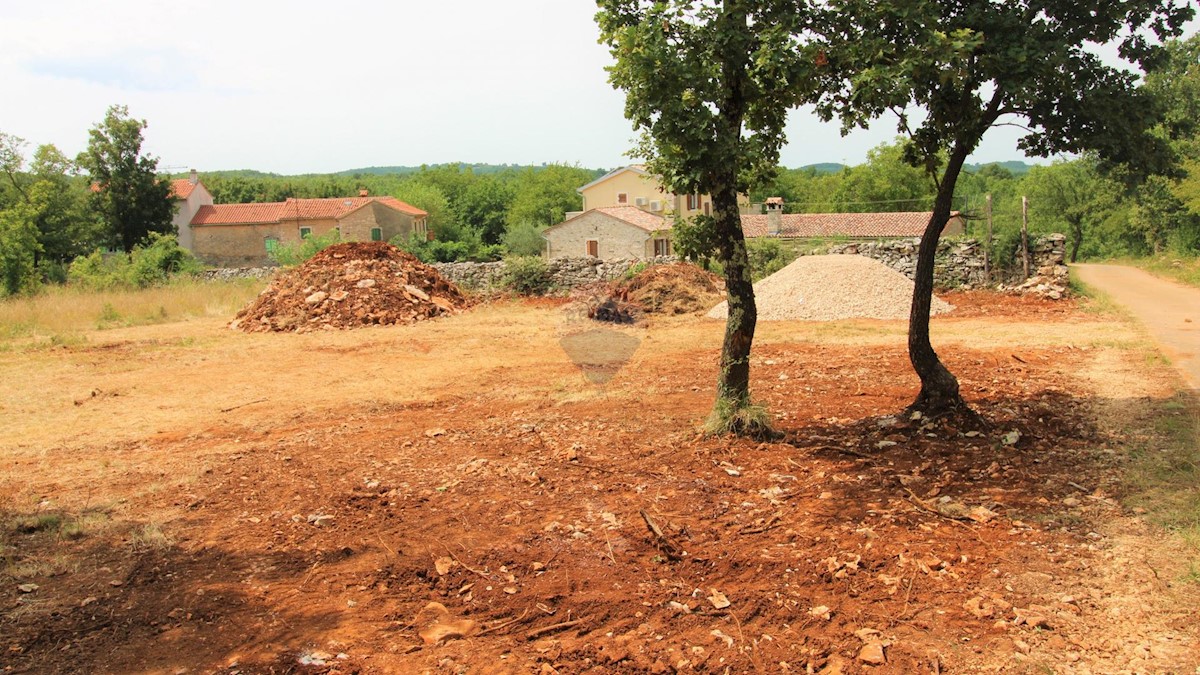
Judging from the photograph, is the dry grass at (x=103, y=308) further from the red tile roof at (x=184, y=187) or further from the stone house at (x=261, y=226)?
the red tile roof at (x=184, y=187)

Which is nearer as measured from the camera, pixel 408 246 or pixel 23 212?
pixel 23 212

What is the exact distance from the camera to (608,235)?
4125 cm

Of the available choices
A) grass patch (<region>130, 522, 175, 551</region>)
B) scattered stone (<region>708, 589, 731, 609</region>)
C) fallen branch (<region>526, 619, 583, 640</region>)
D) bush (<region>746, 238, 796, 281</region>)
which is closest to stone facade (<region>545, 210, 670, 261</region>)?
bush (<region>746, 238, 796, 281</region>)

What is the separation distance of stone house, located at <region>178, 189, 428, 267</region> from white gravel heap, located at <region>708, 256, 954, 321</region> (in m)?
40.8

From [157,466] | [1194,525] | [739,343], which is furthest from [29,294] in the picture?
[1194,525]

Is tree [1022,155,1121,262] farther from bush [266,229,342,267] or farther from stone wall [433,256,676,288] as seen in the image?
bush [266,229,342,267]

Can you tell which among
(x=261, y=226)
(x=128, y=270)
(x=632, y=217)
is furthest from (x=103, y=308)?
(x=261, y=226)

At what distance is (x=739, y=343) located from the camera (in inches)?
275

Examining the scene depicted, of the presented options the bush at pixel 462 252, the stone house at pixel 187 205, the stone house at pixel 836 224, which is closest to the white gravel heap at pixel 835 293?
the stone house at pixel 836 224

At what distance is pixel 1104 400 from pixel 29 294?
25374mm

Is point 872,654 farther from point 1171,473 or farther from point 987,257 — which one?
point 987,257

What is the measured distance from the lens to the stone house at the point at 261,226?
54219mm

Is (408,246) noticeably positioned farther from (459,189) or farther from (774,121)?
(459,189)

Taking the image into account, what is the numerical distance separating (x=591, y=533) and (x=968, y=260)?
672 inches
